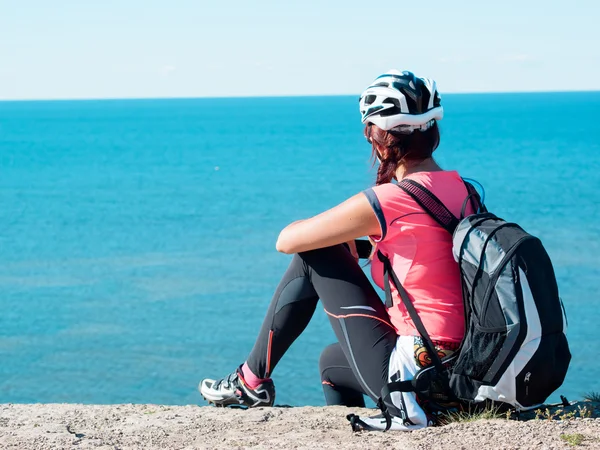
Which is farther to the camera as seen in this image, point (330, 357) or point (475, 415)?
point (330, 357)

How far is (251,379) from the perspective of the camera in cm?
→ 445

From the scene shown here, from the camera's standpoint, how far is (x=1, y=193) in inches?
1735

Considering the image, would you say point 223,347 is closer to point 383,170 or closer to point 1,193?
point 383,170

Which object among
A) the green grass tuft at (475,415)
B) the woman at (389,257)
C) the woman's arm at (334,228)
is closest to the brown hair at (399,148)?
the woman at (389,257)

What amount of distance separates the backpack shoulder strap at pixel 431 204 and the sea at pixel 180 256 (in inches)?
16.8

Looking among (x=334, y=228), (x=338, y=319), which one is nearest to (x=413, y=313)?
(x=338, y=319)

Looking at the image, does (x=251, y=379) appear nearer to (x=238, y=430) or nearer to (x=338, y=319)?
(x=238, y=430)

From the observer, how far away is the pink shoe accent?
175 inches

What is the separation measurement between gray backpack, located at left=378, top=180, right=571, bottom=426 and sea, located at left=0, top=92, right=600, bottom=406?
0.72 m

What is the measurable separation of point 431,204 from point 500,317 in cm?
57

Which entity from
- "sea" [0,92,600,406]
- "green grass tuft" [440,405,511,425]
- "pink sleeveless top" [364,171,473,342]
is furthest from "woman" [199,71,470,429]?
"sea" [0,92,600,406]

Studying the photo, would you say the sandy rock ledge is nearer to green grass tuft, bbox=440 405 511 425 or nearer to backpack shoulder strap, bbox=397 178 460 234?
green grass tuft, bbox=440 405 511 425

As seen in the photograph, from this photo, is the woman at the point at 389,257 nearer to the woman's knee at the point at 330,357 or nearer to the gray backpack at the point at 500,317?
the gray backpack at the point at 500,317

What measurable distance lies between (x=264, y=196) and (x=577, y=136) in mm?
50903
